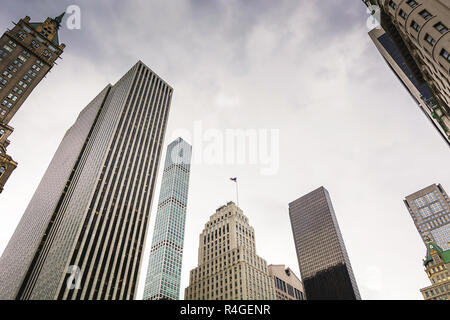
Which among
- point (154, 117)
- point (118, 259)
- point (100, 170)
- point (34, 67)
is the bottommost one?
point (118, 259)

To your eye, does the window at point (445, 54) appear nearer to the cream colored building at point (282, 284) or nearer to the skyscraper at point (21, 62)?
the skyscraper at point (21, 62)

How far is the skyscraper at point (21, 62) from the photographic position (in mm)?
91125

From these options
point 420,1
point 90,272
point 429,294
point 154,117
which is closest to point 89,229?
point 90,272

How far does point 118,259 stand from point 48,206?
6672 cm

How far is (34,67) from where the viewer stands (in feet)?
340

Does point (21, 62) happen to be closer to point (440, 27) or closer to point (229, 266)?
point (229, 266)

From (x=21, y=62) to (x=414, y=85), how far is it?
5068 inches

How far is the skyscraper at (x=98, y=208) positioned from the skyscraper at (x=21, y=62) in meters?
43.7

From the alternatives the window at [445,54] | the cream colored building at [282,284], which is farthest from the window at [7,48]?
the cream colored building at [282,284]

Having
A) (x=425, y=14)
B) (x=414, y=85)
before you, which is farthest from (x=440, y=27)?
(x=414, y=85)

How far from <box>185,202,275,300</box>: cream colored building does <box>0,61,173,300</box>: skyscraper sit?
124 ft
